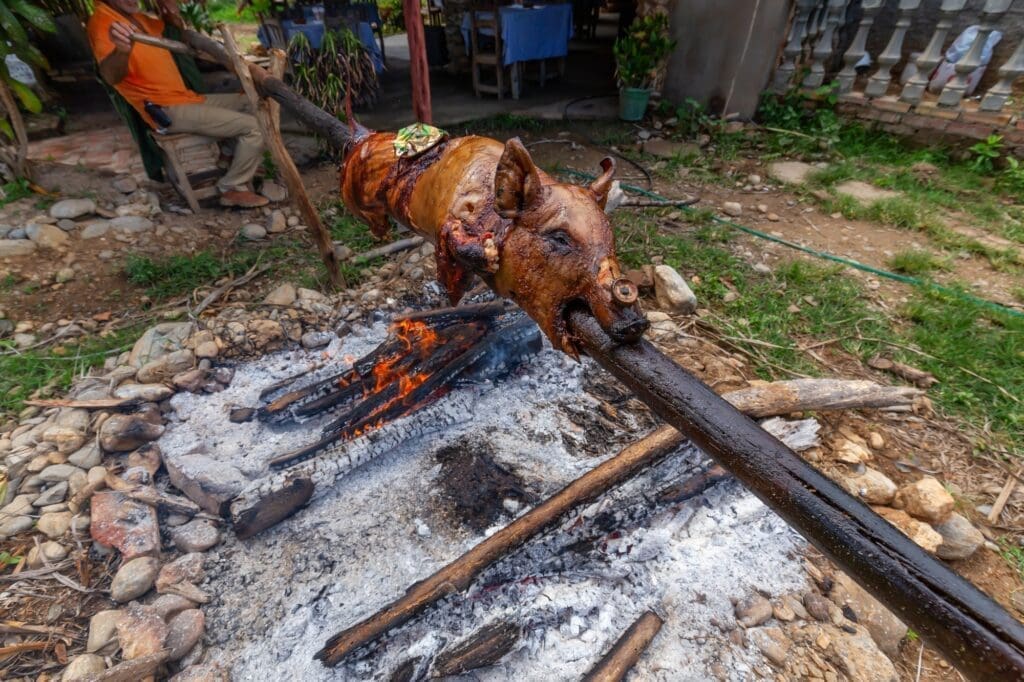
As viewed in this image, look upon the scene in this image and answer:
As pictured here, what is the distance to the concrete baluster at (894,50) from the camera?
634 cm

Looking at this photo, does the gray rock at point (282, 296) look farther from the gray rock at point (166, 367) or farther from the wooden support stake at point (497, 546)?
the wooden support stake at point (497, 546)

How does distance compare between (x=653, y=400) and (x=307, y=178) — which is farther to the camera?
(x=307, y=178)

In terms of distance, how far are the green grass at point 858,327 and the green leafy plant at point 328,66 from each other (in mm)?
5058

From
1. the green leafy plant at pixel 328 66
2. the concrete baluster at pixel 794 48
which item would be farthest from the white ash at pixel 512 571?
the concrete baluster at pixel 794 48

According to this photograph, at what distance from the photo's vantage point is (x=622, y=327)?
4.60 feet

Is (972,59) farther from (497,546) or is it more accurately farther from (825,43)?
(497,546)

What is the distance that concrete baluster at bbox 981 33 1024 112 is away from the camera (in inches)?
224

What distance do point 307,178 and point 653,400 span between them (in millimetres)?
6479

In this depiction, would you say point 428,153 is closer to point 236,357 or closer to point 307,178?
point 236,357

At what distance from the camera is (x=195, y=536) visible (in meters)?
2.43

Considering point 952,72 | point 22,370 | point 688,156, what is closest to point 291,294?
point 22,370

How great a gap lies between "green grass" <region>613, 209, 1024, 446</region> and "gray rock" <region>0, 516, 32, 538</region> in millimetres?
4430

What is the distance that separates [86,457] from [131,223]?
331 centimetres

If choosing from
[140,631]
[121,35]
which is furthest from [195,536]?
[121,35]
